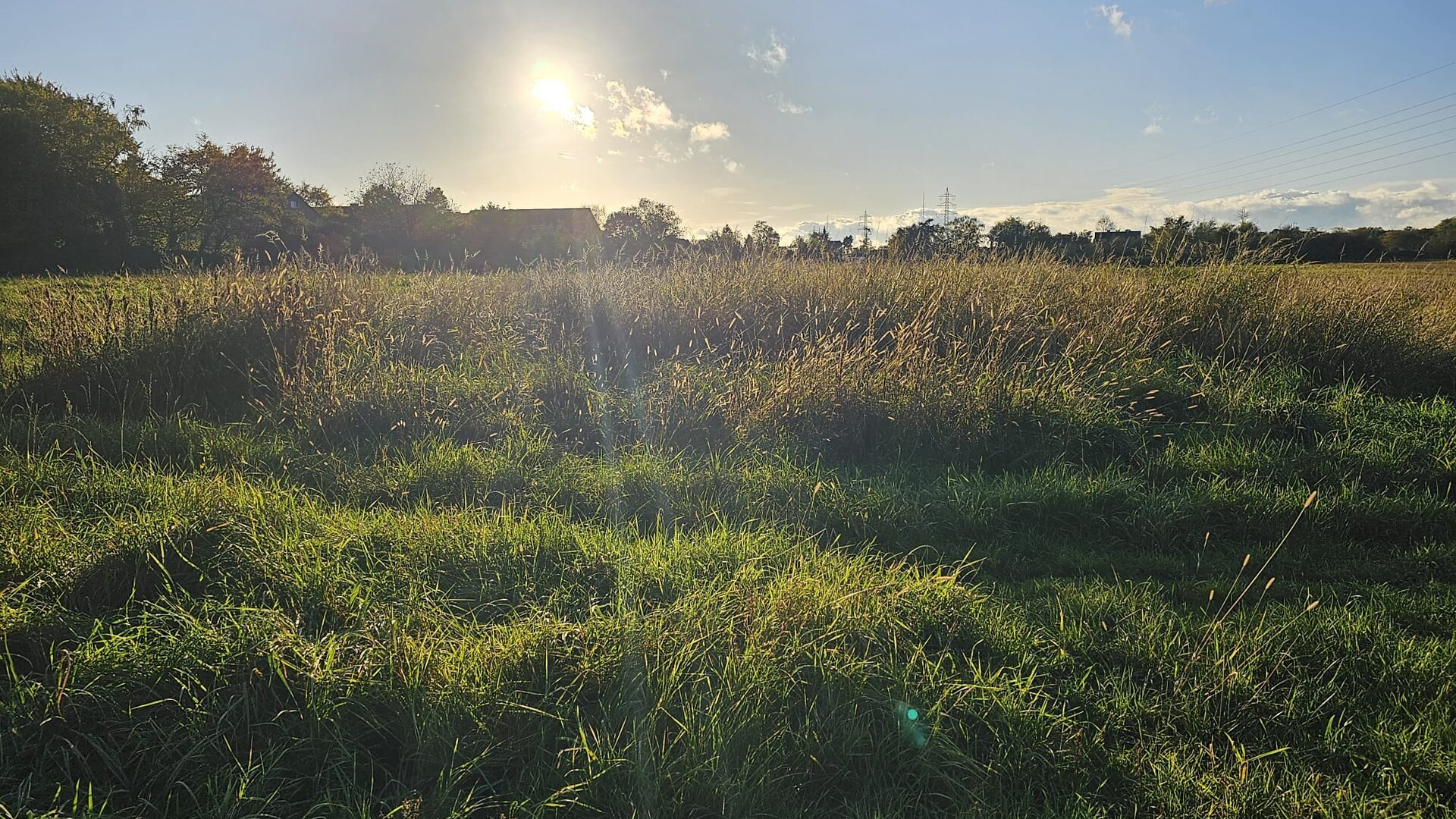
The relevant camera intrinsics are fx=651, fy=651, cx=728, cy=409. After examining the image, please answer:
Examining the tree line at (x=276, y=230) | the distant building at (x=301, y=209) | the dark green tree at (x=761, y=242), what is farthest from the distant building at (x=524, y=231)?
the dark green tree at (x=761, y=242)

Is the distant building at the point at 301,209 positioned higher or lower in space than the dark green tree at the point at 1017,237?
higher

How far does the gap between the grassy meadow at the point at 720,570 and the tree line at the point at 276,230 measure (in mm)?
3434

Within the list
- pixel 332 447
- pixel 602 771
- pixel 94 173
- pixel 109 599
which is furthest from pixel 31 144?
pixel 602 771

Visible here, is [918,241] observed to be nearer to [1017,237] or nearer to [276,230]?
[1017,237]

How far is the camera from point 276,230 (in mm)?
23312

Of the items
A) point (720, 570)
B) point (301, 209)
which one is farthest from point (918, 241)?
point (301, 209)

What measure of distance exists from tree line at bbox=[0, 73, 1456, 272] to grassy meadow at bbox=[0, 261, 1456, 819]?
343 cm

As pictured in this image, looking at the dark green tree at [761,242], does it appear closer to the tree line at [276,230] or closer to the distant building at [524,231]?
the tree line at [276,230]

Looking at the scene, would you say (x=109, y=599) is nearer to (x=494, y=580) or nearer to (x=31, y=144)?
(x=494, y=580)

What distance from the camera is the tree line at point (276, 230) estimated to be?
995 centimetres

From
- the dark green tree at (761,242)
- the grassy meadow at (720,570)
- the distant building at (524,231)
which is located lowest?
the grassy meadow at (720,570)

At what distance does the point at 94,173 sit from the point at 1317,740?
1534 inches

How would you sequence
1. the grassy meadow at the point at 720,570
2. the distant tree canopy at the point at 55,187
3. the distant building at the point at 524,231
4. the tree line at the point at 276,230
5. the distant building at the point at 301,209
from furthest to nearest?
the distant building at the point at 301,209, the distant building at the point at 524,231, the distant tree canopy at the point at 55,187, the tree line at the point at 276,230, the grassy meadow at the point at 720,570

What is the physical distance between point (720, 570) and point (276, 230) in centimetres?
2695
